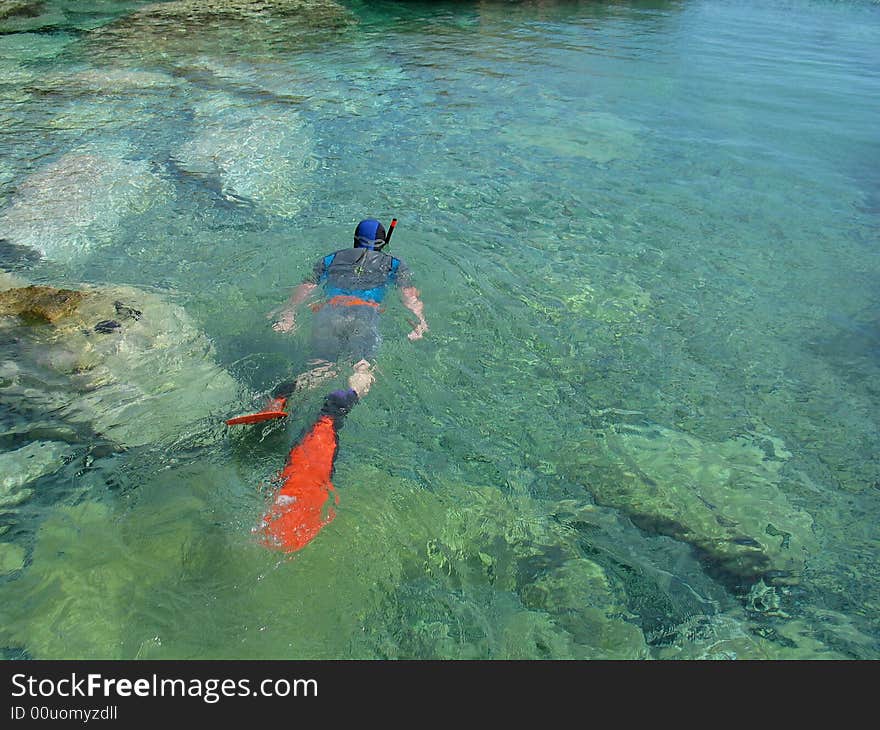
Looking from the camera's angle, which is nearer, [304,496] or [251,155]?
[304,496]

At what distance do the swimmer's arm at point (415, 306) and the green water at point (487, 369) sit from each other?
0.11m

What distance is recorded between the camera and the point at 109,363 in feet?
17.5

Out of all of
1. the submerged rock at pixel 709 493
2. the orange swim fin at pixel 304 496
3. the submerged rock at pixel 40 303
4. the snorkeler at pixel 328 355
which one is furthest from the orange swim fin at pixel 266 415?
the submerged rock at pixel 40 303

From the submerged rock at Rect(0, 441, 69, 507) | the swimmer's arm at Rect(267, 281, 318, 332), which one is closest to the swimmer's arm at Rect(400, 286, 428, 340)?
the swimmer's arm at Rect(267, 281, 318, 332)

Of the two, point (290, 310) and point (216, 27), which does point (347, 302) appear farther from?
point (216, 27)

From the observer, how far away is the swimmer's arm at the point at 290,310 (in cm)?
584

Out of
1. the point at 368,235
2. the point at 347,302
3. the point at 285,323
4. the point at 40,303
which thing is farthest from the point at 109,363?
the point at 368,235

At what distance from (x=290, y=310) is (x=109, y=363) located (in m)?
1.61

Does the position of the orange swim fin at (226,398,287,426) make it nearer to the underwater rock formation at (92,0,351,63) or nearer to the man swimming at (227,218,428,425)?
the man swimming at (227,218,428,425)

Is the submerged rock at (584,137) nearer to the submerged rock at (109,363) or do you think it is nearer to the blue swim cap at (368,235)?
the blue swim cap at (368,235)

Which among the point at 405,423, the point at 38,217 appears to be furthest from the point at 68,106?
the point at 405,423

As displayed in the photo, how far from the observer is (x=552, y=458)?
472 centimetres

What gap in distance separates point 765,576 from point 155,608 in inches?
144
